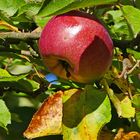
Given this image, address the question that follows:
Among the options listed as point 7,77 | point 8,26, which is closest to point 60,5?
point 7,77

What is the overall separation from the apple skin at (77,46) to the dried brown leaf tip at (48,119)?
0.10 metres

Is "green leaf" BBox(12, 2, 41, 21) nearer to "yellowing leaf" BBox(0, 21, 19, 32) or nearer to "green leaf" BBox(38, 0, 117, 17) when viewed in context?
"yellowing leaf" BBox(0, 21, 19, 32)

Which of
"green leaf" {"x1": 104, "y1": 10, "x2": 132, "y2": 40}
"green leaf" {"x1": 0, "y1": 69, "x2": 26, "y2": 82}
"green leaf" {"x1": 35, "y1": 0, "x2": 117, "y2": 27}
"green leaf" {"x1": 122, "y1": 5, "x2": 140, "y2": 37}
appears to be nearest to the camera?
"green leaf" {"x1": 35, "y1": 0, "x2": 117, "y2": 27}

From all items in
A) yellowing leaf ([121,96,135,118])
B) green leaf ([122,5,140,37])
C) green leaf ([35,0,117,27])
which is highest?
green leaf ([35,0,117,27])

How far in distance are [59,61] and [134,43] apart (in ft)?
0.90

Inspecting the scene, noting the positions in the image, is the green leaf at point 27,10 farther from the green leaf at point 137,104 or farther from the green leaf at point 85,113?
the green leaf at point 137,104

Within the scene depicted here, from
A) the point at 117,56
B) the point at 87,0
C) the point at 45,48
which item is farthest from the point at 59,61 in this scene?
the point at 117,56

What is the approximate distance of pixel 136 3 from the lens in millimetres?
1737

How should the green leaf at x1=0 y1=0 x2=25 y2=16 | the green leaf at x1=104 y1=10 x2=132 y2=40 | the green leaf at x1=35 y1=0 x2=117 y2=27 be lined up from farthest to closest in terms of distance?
the green leaf at x1=104 y1=10 x2=132 y2=40 → the green leaf at x1=0 y1=0 x2=25 y2=16 → the green leaf at x1=35 y1=0 x2=117 y2=27

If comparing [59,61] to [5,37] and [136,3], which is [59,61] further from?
[136,3]

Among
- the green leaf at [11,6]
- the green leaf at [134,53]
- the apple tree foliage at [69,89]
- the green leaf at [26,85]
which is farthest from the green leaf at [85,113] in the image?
the green leaf at [11,6]

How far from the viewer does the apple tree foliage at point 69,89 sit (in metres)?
1.35

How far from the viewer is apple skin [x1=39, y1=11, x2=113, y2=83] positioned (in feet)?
4.25

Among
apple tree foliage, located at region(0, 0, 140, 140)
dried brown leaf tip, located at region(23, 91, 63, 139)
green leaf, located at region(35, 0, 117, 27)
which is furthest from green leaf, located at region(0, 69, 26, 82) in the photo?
green leaf, located at region(35, 0, 117, 27)
